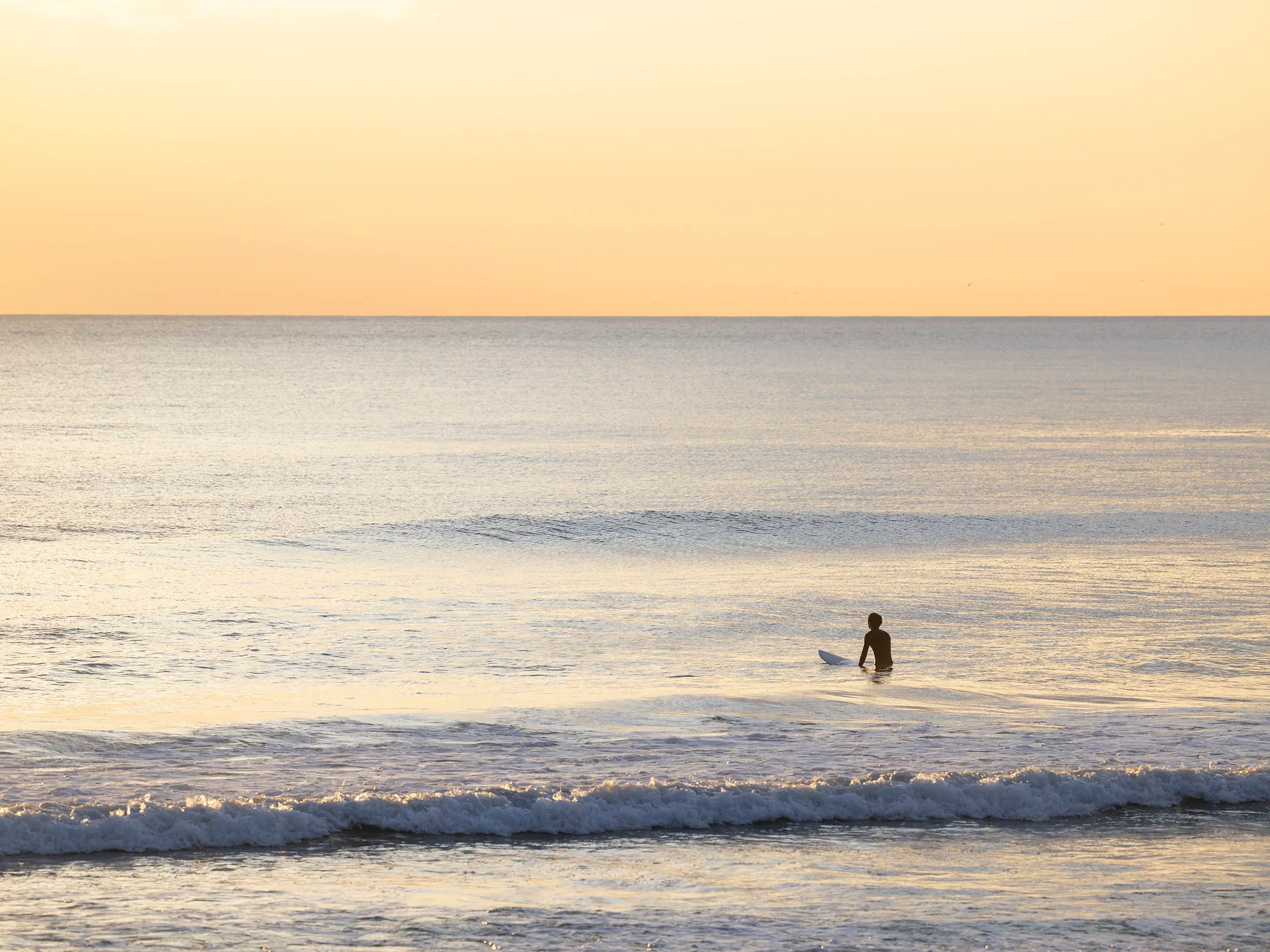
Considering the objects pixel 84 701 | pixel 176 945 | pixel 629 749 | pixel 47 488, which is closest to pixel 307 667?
pixel 84 701

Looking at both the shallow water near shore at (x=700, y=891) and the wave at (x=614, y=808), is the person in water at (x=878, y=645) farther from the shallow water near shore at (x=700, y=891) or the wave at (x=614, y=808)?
the shallow water near shore at (x=700, y=891)

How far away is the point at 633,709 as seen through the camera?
1769 centimetres

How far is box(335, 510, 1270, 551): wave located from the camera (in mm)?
35625

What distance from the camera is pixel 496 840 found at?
41.1 feet

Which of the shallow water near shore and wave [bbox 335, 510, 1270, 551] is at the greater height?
wave [bbox 335, 510, 1270, 551]

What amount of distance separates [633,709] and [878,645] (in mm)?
4753

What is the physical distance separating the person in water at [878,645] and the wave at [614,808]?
20.6ft

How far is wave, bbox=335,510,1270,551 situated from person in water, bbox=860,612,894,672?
14301 mm

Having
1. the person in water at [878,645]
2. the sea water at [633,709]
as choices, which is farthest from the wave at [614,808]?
the person in water at [878,645]

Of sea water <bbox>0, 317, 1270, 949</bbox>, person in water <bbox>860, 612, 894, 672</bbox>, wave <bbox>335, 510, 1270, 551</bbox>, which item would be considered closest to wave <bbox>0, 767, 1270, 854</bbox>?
sea water <bbox>0, 317, 1270, 949</bbox>

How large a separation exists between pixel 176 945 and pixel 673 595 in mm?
18598

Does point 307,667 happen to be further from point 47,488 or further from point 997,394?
point 997,394

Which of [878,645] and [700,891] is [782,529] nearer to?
[878,645]

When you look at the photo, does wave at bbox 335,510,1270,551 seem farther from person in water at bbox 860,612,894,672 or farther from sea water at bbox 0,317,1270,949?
person in water at bbox 860,612,894,672
